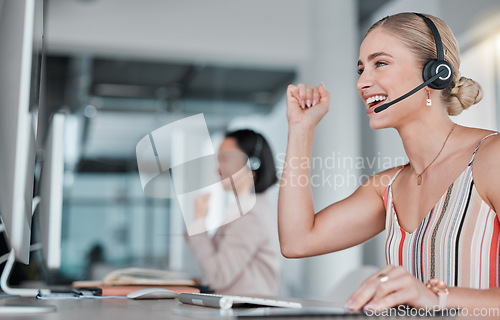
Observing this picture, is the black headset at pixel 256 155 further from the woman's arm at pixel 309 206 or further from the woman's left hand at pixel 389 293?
the woman's left hand at pixel 389 293

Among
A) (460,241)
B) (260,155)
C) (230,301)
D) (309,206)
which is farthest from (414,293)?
(260,155)

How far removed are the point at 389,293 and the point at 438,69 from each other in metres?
0.61

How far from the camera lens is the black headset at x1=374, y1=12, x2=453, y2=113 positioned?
1.18 m

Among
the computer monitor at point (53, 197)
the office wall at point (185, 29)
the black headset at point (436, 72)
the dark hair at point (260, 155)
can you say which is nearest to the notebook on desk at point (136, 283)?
the computer monitor at point (53, 197)

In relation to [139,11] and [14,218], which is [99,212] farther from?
[14,218]

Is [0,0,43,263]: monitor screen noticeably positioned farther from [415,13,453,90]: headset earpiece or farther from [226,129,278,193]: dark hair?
[226,129,278,193]: dark hair

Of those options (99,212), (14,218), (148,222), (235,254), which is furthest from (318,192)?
(14,218)

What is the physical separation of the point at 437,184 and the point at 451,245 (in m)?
0.15

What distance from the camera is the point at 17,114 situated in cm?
82

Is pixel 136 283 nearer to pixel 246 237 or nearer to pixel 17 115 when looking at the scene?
pixel 17 115

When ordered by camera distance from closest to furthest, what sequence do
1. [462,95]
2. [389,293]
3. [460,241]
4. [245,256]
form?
[389,293]
[460,241]
[462,95]
[245,256]

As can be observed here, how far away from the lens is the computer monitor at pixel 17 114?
2.71 feet

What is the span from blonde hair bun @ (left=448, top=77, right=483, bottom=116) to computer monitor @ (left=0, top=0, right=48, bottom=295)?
0.90 meters

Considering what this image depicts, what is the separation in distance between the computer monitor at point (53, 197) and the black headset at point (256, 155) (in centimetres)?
125
